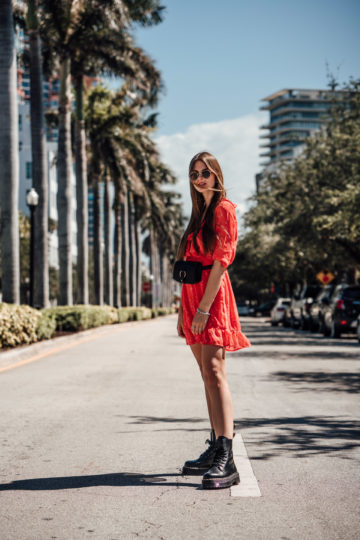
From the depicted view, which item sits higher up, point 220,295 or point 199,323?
point 220,295

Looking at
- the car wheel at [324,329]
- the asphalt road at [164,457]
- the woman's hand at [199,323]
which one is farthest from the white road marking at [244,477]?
the car wheel at [324,329]

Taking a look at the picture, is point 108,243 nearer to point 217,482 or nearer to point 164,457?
point 164,457

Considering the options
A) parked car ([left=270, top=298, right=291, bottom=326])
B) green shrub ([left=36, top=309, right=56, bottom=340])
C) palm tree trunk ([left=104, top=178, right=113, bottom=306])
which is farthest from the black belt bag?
palm tree trunk ([left=104, top=178, right=113, bottom=306])

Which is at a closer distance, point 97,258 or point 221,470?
point 221,470

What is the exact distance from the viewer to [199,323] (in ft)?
16.9

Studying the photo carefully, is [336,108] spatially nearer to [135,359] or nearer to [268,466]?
[135,359]

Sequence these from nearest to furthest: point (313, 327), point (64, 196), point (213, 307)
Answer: point (213, 307)
point (64, 196)
point (313, 327)

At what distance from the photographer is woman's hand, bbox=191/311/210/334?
5152 mm

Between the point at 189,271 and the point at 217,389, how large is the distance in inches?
32.2

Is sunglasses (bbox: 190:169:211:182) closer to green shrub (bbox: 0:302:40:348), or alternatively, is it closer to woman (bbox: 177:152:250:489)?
woman (bbox: 177:152:250:489)

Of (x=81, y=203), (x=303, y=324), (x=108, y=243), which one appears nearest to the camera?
(x=303, y=324)

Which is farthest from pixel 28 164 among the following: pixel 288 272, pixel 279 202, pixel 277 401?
pixel 277 401

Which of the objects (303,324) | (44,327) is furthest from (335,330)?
(44,327)

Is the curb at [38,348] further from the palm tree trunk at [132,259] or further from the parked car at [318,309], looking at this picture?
the palm tree trunk at [132,259]
